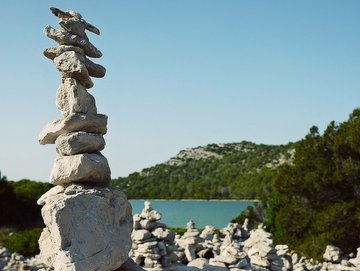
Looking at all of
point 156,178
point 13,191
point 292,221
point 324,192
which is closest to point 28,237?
point 292,221

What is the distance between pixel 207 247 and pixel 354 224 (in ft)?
21.5

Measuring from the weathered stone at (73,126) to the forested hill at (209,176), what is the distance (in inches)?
2069

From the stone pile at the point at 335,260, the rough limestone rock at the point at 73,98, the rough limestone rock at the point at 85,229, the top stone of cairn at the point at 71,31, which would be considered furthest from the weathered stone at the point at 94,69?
the stone pile at the point at 335,260

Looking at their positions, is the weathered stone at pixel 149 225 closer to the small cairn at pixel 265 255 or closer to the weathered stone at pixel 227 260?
the weathered stone at pixel 227 260

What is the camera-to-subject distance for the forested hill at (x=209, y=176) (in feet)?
236

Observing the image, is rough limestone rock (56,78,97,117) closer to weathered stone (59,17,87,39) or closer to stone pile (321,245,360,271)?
weathered stone (59,17,87,39)

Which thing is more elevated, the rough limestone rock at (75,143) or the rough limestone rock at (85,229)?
the rough limestone rock at (75,143)

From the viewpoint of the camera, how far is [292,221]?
71.9ft

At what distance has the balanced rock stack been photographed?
709 cm

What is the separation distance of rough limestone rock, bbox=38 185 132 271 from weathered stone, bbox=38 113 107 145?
910 mm

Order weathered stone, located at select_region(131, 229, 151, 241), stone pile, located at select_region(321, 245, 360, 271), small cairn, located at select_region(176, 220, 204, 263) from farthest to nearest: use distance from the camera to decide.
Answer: stone pile, located at select_region(321, 245, 360, 271) → small cairn, located at select_region(176, 220, 204, 263) → weathered stone, located at select_region(131, 229, 151, 241)

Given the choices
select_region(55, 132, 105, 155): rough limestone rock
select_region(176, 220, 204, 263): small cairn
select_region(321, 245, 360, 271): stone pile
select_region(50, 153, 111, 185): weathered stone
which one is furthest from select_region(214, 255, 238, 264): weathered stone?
select_region(55, 132, 105, 155): rough limestone rock

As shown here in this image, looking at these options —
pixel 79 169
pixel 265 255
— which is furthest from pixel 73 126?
pixel 265 255

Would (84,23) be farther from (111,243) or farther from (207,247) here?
(207,247)
